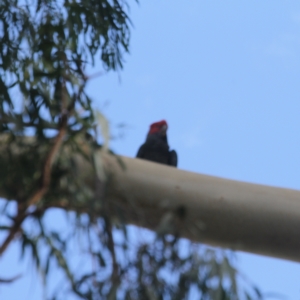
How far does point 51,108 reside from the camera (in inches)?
59.6

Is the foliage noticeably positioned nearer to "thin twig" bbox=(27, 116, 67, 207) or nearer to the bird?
"thin twig" bbox=(27, 116, 67, 207)

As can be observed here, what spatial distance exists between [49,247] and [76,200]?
0.43ft

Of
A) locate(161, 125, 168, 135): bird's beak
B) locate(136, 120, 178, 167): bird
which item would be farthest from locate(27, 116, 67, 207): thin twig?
locate(161, 125, 168, 135): bird's beak

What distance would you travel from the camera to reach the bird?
3.56 metres

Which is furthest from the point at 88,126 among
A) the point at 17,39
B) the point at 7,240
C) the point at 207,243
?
the point at 17,39

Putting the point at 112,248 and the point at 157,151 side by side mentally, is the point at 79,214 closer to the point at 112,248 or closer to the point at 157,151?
the point at 112,248

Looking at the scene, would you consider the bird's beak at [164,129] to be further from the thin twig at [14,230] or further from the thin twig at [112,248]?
the thin twig at [14,230]

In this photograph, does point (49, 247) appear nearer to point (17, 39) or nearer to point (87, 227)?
point (87, 227)

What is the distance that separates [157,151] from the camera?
364 cm

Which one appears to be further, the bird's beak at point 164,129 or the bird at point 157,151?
the bird's beak at point 164,129

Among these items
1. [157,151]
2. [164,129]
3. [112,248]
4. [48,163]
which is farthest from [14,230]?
[164,129]

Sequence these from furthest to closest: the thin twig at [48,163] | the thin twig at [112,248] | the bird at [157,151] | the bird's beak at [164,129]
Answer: the bird's beak at [164,129] < the bird at [157,151] < the thin twig at [112,248] < the thin twig at [48,163]

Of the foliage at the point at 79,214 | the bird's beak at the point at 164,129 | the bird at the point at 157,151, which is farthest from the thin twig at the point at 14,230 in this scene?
the bird's beak at the point at 164,129

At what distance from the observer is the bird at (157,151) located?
11.7 feet
